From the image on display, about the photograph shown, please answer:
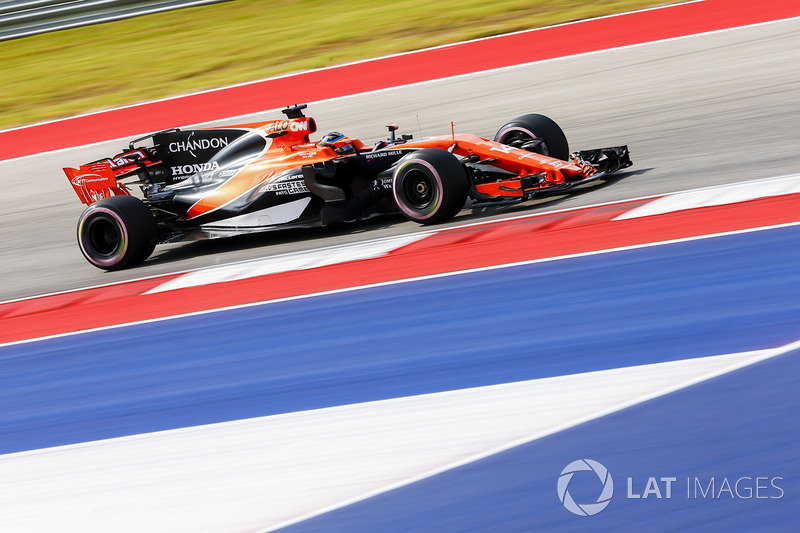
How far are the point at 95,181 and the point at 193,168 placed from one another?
0.97 metres

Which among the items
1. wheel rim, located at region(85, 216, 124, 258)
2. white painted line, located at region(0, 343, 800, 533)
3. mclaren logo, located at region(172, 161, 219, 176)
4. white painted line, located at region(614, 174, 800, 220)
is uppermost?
mclaren logo, located at region(172, 161, 219, 176)

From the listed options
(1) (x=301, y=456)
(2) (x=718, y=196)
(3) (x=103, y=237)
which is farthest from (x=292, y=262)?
(1) (x=301, y=456)

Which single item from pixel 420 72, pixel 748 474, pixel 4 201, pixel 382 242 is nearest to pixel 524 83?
pixel 420 72

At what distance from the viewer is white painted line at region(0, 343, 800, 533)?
4039 millimetres

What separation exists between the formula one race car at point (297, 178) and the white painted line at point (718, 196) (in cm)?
74

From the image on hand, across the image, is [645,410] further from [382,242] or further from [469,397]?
[382,242]

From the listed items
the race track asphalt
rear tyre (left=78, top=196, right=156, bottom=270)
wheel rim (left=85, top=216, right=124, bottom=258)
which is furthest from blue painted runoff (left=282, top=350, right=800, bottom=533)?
wheel rim (left=85, top=216, right=124, bottom=258)

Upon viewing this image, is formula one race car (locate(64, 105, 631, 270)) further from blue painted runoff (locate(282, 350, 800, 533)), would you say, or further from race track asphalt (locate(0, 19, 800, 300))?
blue painted runoff (locate(282, 350, 800, 533))

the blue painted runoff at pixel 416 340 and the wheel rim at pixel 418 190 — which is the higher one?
the wheel rim at pixel 418 190

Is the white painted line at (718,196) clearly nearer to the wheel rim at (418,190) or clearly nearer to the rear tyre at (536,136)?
the rear tyre at (536,136)

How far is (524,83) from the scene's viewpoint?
42.5ft

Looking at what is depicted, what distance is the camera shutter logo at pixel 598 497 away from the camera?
11.4ft

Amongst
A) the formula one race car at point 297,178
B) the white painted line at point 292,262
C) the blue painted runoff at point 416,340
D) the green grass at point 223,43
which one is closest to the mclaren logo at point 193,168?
the formula one race car at point 297,178

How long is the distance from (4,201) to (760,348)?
35.6ft
